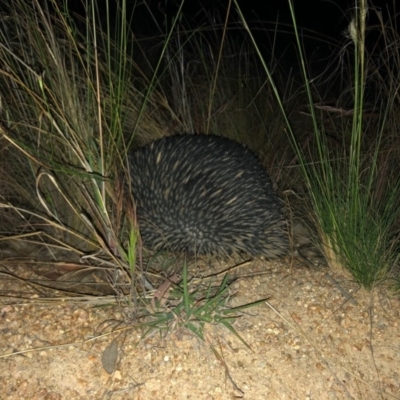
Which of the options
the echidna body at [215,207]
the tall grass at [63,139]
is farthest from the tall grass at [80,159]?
the echidna body at [215,207]

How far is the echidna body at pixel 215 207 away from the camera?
83.9 inches

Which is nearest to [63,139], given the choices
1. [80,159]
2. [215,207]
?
[80,159]

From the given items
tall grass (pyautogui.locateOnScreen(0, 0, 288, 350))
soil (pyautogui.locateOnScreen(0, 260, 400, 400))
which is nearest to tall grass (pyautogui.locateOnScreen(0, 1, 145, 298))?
tall grass (pyautogui.locateOnScreen(0, 0, 288, 350))

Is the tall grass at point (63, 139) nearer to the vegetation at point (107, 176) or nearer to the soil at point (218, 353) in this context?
the vegetation at point (107, 176)

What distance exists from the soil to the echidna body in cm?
38

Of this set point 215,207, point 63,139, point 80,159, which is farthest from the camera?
point 215,207

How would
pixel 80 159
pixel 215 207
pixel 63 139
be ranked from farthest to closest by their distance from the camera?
1. pixel 215 207
2. pixel 63 139
3. pixel 80 159

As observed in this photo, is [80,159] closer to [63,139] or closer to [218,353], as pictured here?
[63,139]

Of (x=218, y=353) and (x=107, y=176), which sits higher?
(x=107, y=176)

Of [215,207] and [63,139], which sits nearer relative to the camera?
[63,139]

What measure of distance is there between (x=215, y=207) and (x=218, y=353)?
0.74m

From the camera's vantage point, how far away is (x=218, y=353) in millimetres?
1542

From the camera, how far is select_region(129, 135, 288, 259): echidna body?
2.13 meters

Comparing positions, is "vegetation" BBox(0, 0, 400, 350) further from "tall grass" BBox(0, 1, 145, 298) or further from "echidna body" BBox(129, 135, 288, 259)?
"echidna body" BBox(129, 135, 288, 259)
